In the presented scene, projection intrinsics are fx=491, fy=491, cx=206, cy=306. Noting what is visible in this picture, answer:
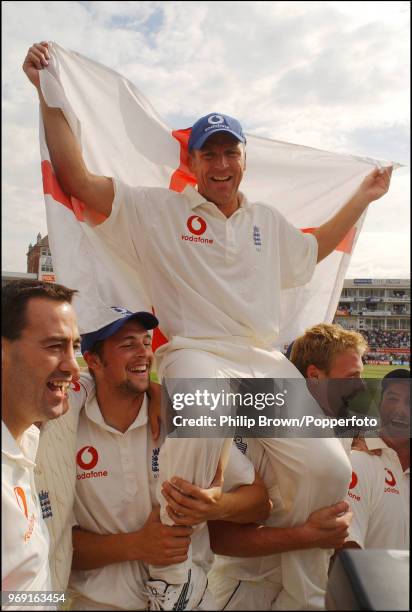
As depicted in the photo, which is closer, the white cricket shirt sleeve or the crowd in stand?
the white cricket shirt sleeve

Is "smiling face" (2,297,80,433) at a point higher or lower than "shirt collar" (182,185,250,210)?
lower

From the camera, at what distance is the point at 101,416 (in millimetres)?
2344

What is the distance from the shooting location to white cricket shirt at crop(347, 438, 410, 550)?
243 centimetres

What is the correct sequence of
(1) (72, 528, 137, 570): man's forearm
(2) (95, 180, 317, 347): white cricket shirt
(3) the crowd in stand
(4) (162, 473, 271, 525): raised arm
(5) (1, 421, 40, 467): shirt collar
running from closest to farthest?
(5) (1, 421, 40, 467): shirt collar < (4) (162, 473, 271, 525): raised arm < (1) (72, 528, 137, 570): man's forearm < (2) (95, 180, 317, 347): white cricket shirt < (3) the crowd in stand

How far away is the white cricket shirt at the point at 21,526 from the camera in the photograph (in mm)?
1376

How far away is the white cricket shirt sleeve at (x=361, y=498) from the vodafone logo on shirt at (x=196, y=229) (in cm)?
144

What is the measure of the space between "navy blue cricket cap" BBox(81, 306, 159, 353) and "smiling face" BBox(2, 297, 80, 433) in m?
0.50

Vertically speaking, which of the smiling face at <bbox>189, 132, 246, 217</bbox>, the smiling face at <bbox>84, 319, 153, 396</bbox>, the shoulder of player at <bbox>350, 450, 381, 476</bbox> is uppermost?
the smiling face at <bbox>189, 132, 246, 217</bbox>

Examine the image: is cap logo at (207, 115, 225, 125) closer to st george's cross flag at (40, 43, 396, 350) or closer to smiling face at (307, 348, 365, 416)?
st george's cross flag at (40, 43, 396, 350)

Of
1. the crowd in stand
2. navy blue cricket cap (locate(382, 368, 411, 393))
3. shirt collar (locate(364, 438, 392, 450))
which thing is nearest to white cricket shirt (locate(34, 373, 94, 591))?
shirt collar (locate(364, 438, 392, 450))

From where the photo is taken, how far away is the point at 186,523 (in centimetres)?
203

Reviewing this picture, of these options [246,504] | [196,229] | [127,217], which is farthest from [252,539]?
[127,217]

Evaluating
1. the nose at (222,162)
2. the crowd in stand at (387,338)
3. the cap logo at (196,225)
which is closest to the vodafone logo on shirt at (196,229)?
the cap logo at (196,225)

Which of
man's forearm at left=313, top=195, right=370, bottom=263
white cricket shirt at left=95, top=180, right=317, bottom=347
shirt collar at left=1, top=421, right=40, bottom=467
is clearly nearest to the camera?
shirt collar at left=1, top=421, right=40, bottom=467
